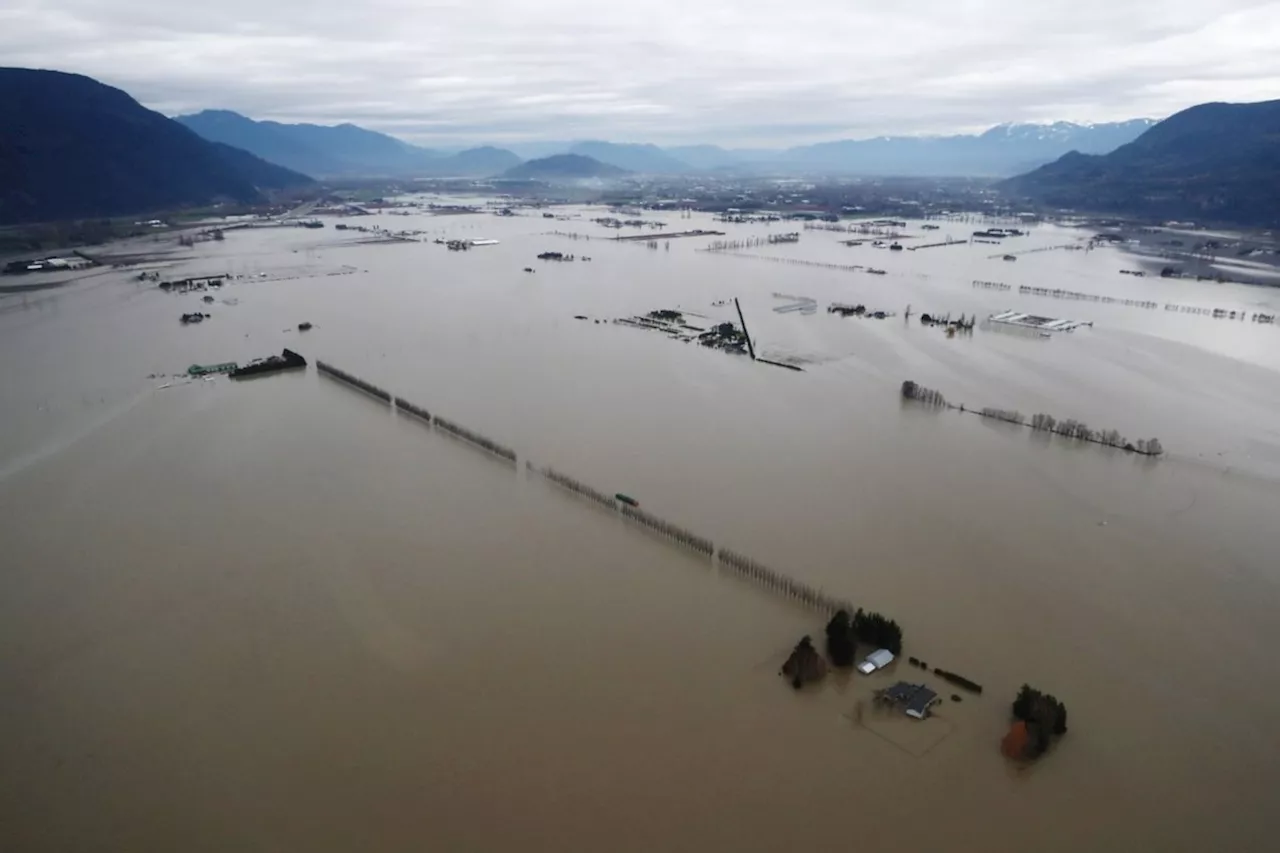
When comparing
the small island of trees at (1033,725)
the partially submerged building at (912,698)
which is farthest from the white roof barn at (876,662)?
the small island of trees at (1033,725)

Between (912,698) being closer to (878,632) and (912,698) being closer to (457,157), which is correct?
(878,632)

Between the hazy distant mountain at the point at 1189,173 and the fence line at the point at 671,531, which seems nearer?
the fence line at the point at 671,531

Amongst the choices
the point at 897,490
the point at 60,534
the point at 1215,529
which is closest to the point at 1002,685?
the point at 897,490

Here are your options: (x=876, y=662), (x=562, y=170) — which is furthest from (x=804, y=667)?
(x=562, y=170)

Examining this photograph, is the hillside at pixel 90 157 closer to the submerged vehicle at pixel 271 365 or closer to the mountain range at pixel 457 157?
the submerged vehicle at pixel 271 365

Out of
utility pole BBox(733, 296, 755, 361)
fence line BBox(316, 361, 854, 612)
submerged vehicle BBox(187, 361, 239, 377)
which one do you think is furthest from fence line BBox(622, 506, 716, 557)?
submerged vehicle BBox(187, 361, 239, 377)

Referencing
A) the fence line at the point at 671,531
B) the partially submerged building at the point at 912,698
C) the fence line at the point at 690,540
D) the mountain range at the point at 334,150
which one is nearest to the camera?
the partially submerged building at the point at 912,698
